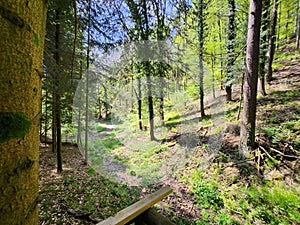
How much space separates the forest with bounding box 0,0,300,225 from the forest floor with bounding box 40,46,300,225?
0.02 metres

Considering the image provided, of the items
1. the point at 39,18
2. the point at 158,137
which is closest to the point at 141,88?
the point at 158,137

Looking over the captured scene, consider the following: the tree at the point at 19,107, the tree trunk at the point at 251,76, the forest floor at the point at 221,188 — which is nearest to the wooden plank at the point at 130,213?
the tree at the point at 19,107

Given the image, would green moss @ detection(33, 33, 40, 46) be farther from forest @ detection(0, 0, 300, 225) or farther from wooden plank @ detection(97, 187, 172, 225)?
wooden plank @ detection(97, 187, 172, 225)

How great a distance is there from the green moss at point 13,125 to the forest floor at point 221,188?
261 centimetres

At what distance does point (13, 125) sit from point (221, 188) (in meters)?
3.83

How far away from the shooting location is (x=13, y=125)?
349mm

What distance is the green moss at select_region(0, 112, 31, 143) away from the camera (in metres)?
0.32

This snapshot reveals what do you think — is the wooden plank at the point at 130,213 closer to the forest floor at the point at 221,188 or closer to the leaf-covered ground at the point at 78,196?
the leaf-covered ground at the point at 78,196

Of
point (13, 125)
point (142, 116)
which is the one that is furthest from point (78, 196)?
point (13, 125)

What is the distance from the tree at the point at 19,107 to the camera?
326mm

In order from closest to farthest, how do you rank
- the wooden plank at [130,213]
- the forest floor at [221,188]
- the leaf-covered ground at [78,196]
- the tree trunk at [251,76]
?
the wooden plank at [130,213], the leaf-covered ground at [78,196], the forest floor at [221,188], the tree trunk at [251,76]

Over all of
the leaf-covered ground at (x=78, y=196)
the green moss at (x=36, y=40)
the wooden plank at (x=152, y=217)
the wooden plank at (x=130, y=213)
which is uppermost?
the green moss at (x=36, y=40)

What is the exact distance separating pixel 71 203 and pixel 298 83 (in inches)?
335

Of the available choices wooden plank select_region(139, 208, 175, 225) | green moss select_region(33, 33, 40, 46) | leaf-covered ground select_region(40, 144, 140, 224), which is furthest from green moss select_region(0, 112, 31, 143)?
leaf-covered ground select_region(40, 144, 140, 224)
